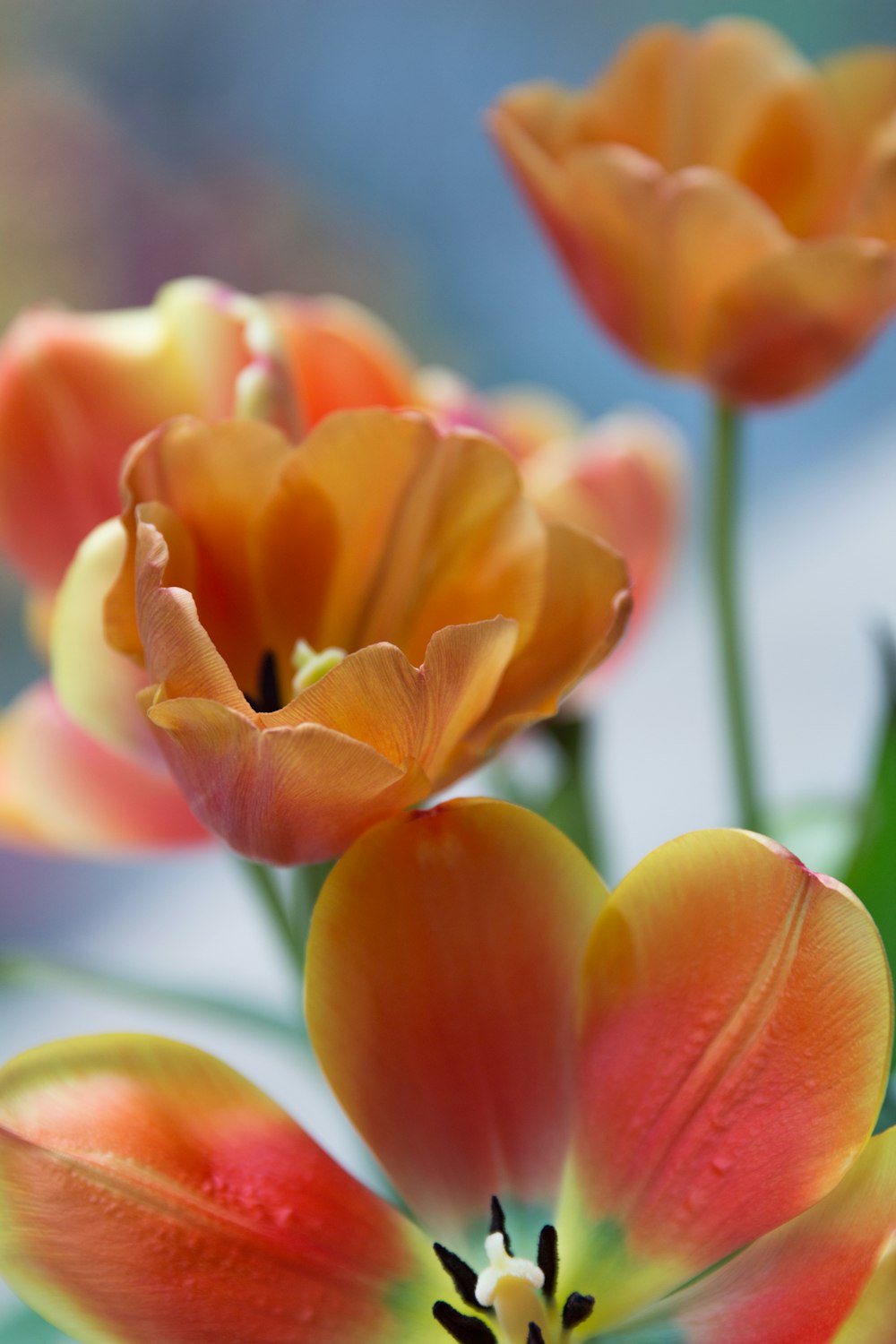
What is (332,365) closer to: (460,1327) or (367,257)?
(460,1327)

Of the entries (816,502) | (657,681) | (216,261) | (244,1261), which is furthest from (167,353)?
(816,502)

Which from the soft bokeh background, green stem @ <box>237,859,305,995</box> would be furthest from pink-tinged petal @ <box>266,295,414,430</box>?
the soft bokeh background

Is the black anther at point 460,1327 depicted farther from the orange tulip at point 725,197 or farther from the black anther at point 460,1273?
the orange tulip at point 725,197

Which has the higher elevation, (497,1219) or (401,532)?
(401,532)

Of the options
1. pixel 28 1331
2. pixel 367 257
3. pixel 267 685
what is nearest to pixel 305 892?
pixel 267 685

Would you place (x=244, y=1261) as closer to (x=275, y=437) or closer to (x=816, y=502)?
(x=275, y=437)

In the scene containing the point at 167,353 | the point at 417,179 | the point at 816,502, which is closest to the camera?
the point at 167,353

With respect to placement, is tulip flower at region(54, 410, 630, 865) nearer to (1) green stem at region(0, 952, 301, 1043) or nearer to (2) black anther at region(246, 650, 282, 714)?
(2) black anther at region(246, 650, 282, 714)

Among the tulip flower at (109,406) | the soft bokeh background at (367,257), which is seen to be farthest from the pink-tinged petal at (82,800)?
the soft bokeh background at (367,257)
